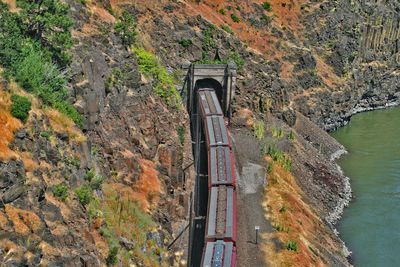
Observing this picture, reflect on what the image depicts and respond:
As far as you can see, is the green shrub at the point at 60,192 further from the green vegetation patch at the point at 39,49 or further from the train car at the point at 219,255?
the train car at the point at 219,255

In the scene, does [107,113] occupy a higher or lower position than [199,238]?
higher

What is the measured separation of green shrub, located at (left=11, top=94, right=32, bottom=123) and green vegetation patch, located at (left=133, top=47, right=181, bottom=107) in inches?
1339

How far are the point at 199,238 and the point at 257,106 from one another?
→ 40694mm

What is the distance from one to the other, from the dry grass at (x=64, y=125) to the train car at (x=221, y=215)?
51.6 feet

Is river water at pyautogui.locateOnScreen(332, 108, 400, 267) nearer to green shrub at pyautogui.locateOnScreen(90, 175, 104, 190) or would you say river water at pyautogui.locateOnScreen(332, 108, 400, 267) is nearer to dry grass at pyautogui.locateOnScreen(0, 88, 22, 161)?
green shrub at pyautogui.locateOnScreen(90, 175, 104, 190)

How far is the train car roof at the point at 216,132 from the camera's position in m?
70.4

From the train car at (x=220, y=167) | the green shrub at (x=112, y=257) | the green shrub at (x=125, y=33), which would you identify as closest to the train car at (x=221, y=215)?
the train car at (x=220, y=167)

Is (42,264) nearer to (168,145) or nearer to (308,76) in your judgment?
(168,145)

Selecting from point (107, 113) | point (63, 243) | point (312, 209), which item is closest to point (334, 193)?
point (312, 209)

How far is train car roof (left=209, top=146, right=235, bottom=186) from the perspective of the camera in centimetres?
6041

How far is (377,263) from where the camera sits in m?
65.1

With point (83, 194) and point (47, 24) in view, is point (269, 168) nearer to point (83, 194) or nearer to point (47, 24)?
point (47, 24)

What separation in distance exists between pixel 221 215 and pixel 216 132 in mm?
22409

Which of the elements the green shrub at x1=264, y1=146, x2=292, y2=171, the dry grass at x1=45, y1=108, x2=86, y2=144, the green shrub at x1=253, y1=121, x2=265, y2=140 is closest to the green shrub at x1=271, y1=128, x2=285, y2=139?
the green shrub at x1=253, y1=121, x2=265, y2=140
